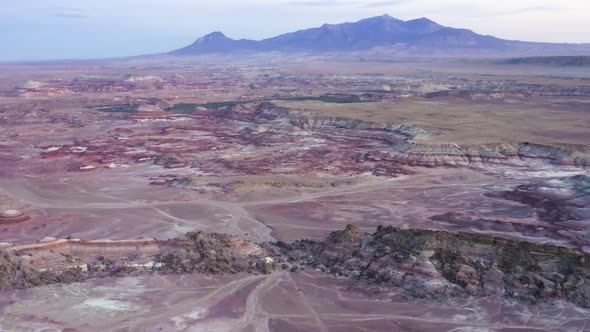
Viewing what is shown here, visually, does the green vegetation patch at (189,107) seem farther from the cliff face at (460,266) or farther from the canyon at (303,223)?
the cliff face at (460,266)

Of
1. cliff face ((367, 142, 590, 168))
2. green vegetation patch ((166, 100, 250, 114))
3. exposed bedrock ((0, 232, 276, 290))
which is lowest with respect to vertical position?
exposed bedrock ((0, 232, 276, 290))

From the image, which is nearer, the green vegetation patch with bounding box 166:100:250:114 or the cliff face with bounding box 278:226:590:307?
the cliff face with bounding box 278:226:590:307

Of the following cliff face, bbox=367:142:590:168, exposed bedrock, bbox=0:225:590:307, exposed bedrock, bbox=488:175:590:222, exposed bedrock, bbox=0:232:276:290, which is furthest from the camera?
cliff face, bbox=367:142:590:168

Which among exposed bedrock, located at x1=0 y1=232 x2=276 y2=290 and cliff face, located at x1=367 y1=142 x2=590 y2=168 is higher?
cliff face, located at x1=367 y1=142 x2=590 y2=168

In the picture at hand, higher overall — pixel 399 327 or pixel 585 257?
pixel 585 257

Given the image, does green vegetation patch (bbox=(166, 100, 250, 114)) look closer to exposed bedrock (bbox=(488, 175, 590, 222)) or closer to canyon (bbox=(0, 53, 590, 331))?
canyon (bbox=(0, 53, 590, 331))

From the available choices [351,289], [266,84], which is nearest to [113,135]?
[351,289]

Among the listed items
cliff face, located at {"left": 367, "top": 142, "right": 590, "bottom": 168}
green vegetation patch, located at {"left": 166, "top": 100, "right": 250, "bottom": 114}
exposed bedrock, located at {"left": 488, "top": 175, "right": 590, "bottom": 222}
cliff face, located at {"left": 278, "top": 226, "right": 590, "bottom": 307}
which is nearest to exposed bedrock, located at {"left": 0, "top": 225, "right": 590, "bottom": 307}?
cliff face, located at {"left": 278, "top": 226, "right": 590, "bottom": 307}

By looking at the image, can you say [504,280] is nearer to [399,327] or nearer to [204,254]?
[399,327]
